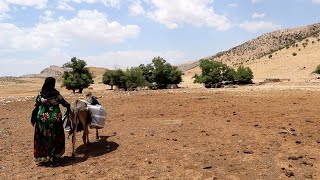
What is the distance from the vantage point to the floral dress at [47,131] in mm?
9281

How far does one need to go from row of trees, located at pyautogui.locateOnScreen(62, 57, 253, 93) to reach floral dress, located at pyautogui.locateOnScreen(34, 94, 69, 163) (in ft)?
131

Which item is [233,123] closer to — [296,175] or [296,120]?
[296,120]

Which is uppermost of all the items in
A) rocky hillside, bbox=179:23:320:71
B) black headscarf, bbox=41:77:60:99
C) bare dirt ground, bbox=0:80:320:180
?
rocky hillside, bbox=179:23:320:71

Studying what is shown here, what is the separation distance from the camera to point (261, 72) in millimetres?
62188

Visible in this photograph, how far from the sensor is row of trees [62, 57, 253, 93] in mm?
50594

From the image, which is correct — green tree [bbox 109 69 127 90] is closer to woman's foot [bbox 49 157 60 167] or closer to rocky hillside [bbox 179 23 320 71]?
rocky hillside [bbox 179 23 320 71]

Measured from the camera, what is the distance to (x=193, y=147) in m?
9.59

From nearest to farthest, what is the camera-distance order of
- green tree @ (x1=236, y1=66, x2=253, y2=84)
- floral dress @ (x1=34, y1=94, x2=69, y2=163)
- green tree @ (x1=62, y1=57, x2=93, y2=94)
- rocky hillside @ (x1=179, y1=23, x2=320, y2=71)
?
1. floral dress @ (x1=34, y1=94, x2=69, y2=163)
2. green tree @ (x1=236, y1=66, x2=253, y2=84)
3. green tree @ (x1=62, y1=57, x2=93, y2=94)
4. rocky hillside @ (x1=179, y1=23, x2=320, y2=71)

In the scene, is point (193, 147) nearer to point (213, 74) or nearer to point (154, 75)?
point (213, 74)

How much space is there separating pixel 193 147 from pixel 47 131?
3.51 meters

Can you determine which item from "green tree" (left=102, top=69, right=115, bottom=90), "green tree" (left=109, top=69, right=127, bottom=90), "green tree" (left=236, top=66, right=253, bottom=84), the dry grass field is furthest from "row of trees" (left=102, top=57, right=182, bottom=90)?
the dry grass field

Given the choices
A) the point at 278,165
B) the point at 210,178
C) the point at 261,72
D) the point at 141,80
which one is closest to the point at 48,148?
the point at 210,178

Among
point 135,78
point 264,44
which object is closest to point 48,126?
point 135,78

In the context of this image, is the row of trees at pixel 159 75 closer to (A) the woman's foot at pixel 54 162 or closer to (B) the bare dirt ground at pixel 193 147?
(B) the bare dirt ground at pixel 193 147
